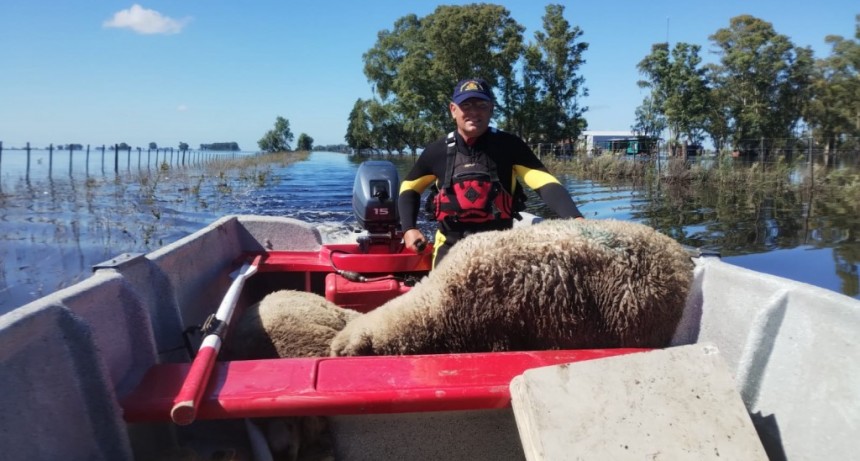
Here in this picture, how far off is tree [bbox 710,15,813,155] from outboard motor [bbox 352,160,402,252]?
47.3 metres

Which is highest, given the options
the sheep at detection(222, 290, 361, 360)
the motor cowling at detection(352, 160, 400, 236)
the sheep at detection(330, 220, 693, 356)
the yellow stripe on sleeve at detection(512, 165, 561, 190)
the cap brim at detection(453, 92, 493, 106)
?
the cap brim at detection(453, 92, 493, 106)

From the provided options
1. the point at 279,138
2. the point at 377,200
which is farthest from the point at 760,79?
the point at 279,138

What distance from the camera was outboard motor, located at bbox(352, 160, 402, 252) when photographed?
4.22 m

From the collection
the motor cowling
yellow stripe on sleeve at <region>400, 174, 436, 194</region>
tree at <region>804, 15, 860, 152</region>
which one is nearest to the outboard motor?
the motor cowling

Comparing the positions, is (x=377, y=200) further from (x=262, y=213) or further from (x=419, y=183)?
(x=262, y=213)

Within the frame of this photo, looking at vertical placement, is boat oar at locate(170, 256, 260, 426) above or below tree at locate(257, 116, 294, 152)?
below

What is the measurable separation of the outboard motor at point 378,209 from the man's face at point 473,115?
4.01ft

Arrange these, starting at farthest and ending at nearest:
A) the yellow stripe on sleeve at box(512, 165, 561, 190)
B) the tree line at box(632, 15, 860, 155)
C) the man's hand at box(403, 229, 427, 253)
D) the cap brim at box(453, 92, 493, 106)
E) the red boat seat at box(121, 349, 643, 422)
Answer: the tree line at box(632, 15, 860, 155) → the man's hand at box(403, 229, 427, 253) → the yellow stripe on sleeve at box(512, 165, 561, 190) → the cap brim at box(453, 92, 493, 106) → the red boat seat at box(121, 349, 643, 422)

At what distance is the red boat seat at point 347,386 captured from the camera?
179cm

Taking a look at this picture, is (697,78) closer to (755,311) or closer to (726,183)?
(726,183)

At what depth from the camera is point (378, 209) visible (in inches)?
170

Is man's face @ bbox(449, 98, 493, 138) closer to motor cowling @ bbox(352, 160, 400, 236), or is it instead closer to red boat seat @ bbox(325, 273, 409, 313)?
red boat seat @ bbox(325, 273, 409, 313)

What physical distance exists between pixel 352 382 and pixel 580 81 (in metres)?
49.9

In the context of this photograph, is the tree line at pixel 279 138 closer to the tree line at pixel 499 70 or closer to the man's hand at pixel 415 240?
the tree line at pixel 499 70
